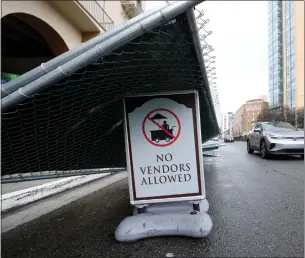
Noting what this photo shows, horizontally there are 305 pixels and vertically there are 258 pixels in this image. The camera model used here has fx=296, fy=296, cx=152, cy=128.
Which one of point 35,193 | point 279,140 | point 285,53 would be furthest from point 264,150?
point 285,53

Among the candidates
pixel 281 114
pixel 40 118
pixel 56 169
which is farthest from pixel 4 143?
pixel 281 114

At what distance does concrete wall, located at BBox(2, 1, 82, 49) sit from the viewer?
6.46 metres

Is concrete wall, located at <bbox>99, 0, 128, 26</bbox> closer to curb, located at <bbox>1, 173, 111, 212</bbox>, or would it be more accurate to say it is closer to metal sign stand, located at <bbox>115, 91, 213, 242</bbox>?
curb, located at <bbox>1, 173, 111, 212</bbox>

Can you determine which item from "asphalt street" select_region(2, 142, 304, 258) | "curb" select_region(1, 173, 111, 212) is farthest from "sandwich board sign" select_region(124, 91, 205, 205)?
"curb" select_region(1, 173, 111, 212)

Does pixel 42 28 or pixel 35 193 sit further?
pixel 42 28

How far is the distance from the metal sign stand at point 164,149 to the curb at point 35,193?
2394mm

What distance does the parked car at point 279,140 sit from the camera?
965 cm

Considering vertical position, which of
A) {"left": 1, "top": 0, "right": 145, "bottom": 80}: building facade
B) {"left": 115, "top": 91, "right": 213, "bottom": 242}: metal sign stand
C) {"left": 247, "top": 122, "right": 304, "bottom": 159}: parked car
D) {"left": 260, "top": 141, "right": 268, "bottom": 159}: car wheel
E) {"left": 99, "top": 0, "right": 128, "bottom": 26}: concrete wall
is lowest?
{"left": 260, "top": 141, "right": 268, "bottom": 159}: car wheel

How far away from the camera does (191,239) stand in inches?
111

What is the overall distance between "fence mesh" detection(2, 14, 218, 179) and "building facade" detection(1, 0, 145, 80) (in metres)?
4.38

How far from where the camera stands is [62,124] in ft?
9.27

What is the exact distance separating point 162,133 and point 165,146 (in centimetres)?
14

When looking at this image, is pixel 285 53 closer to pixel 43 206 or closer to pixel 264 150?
pixel 264 150

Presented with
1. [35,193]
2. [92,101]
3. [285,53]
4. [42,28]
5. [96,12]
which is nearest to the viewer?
[92,101]
